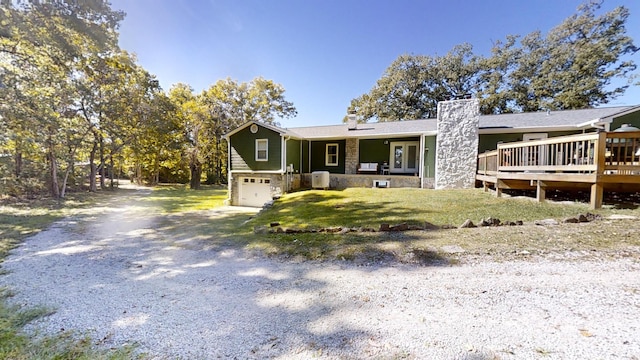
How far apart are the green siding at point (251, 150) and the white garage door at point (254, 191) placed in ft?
2.41

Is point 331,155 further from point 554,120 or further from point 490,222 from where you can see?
point 554,120

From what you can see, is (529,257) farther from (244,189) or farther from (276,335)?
(244,189)

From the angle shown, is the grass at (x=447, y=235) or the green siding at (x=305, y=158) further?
the green siding at (x=305, y=158)

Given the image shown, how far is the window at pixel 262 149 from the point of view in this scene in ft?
44.4

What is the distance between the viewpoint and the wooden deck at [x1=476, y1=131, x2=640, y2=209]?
17.9 feet

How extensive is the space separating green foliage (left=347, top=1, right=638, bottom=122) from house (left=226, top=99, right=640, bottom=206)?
13.4ft

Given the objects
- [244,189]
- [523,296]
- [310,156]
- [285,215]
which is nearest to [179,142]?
[244,189]

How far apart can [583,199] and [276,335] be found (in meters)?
9.15

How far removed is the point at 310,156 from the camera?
1573cm

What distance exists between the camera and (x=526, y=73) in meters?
21.6

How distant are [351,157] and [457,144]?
17.9 feet

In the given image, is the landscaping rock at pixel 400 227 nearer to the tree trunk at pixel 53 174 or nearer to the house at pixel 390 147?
the house at pixel 390 147

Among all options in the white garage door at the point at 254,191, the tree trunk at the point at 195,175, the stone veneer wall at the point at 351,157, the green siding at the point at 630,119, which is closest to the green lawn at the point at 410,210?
the white garage door at the point at 254,191

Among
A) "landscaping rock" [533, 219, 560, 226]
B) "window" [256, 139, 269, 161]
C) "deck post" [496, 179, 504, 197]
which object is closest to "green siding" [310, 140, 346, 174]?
"window" [256, 139, 269, 161]
